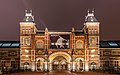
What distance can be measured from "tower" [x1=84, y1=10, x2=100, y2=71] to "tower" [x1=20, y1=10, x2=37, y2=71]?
13162 millimetres

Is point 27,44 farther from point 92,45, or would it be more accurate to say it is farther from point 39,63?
point 92,45

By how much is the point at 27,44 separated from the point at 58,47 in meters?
7.69

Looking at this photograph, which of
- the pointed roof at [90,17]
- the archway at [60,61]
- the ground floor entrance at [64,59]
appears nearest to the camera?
the ground floor entrance at [64,59]

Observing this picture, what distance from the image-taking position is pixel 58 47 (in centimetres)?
7875

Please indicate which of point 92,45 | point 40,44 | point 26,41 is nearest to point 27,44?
point 26,41

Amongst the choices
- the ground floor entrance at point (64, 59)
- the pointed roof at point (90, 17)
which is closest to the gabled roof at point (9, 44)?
the ground floor entrance at point (64, 59)

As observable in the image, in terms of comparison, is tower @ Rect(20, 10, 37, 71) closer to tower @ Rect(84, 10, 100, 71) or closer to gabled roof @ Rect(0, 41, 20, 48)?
gabled roof @ Rect(0, 41, 20, 48)

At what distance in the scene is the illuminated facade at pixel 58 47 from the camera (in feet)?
258

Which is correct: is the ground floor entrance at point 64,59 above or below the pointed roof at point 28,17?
below

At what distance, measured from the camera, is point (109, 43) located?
8681cm

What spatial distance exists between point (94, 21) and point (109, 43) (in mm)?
9807

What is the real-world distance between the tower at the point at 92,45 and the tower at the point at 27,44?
1316 cm

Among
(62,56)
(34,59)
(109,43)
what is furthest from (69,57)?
(109,43)

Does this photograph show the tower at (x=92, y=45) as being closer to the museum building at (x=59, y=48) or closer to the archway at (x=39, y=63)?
the museum building at (x=59, y=48)
